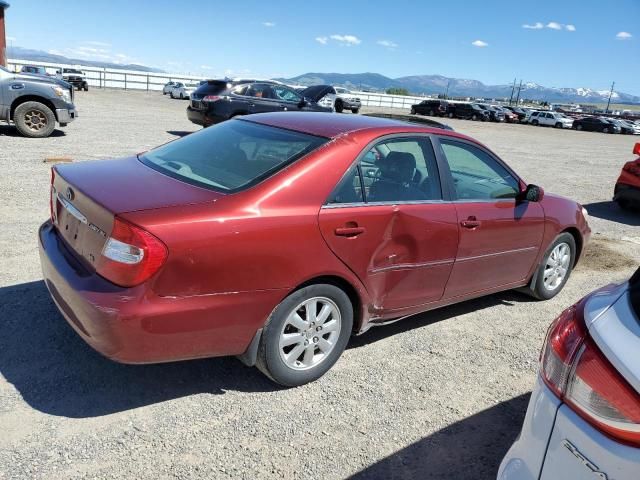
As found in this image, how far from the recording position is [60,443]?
2.69 m

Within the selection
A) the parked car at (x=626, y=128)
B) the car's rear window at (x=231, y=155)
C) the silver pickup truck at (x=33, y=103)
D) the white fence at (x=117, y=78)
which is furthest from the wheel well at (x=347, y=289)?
the parked car at (x=626, y=128)

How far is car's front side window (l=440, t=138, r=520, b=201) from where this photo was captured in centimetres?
405

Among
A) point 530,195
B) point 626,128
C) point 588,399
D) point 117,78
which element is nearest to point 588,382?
point 588,399

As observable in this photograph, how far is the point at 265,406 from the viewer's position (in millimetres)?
3148

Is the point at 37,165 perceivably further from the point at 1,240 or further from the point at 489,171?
the point at 489,171

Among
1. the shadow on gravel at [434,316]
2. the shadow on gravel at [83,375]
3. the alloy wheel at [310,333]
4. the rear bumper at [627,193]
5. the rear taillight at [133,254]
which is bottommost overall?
the shadow on gravel at [83,375]

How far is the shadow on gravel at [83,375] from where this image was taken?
3.03 metres

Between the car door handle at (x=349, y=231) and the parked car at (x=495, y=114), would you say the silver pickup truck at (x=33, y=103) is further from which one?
the parked car at (x=495, y=114)

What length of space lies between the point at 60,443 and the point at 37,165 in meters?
7.24

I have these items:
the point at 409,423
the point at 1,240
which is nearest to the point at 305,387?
the point at 409,423

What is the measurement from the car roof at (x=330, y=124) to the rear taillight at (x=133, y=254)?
4.52 feet

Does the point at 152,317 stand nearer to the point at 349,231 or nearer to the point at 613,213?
the point at 349,231

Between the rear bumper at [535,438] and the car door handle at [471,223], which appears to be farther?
the car door handle at [471,223]

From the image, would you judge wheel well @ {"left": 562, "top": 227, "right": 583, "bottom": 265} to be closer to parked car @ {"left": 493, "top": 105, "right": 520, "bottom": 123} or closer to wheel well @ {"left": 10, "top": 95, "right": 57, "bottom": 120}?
wheel well @ {"left": 10, "top": 95, "right": 57, "bottom": 120}
